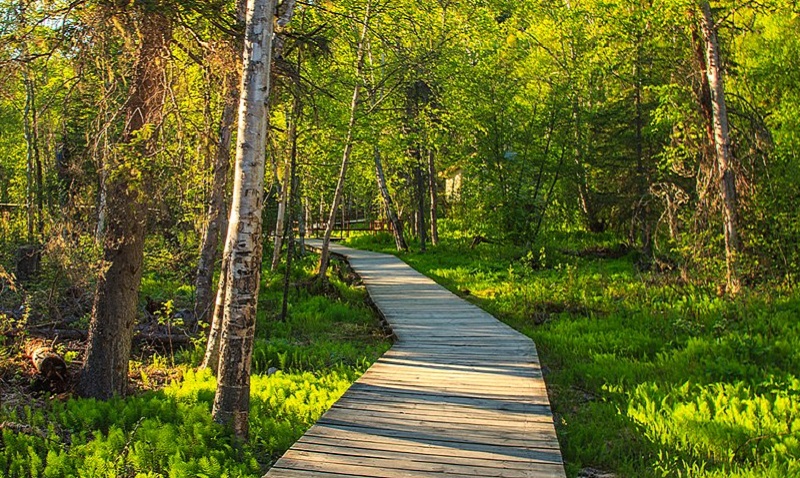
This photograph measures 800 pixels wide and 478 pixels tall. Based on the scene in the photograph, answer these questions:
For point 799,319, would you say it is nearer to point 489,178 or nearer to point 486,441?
point 486,441

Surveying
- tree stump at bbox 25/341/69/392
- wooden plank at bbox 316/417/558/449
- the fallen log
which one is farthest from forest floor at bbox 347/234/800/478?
tree stump at bbox 25/341/69/392

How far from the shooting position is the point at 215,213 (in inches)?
421

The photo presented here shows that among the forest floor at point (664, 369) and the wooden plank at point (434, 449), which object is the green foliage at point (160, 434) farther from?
the forest floor at point (664, 369)

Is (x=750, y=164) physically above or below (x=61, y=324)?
above

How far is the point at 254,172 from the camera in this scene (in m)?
5.27

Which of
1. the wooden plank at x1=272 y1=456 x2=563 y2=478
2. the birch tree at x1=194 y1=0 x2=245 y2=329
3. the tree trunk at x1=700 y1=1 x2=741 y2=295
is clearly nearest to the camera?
the wooden plank at x1=272 y1=456 x2=563 y2=478

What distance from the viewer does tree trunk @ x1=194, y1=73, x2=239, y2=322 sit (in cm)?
896

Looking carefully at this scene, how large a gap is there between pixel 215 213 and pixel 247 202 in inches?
227

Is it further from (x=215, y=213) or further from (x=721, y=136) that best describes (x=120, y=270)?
(x=721, y=136)

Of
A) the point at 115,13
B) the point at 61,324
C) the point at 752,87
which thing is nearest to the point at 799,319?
the point at 752,87

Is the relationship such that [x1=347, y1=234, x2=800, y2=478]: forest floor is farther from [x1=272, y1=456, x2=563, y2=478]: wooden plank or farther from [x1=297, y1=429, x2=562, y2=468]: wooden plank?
[x1=272, y1=456, x2=563, y2=478]: wooden plank

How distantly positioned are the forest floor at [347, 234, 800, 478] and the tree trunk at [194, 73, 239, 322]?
546cm

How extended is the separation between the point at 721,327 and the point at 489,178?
13.1 metres

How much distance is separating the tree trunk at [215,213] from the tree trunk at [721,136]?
875 cm
